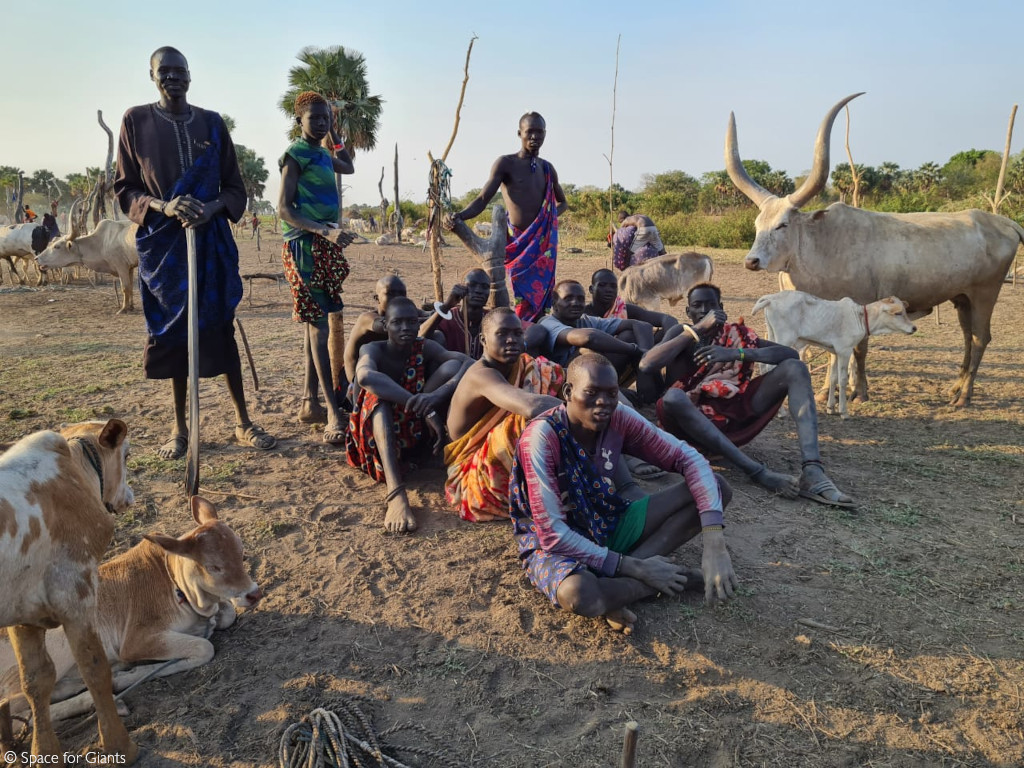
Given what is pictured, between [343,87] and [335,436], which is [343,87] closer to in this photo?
[343,87]

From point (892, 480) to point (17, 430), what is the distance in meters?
6.18

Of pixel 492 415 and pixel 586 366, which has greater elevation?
pixel 586 366

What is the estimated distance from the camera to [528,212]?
18.2ft

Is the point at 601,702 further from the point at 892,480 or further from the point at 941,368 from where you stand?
the point at 941,368

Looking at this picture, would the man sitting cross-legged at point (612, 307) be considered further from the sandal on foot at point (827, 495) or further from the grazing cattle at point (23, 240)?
the grazing cattle at point (23, 240)

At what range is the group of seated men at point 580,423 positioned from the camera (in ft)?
9.15

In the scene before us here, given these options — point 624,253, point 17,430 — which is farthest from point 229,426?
point 624,253

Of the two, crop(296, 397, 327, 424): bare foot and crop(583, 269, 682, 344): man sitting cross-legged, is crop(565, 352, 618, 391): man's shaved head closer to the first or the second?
crop(583, 269, 682, 344): man sitting cross-legged

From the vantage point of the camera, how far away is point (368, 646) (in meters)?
2.70

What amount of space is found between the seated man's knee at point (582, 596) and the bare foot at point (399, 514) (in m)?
1.19

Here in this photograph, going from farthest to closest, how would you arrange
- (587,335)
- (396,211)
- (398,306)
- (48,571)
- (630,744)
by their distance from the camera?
(396,211) < (587,335) < (398,306) < (48,571) < (630,744)

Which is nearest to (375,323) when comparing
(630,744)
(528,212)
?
(528,212)

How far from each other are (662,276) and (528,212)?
330 cm

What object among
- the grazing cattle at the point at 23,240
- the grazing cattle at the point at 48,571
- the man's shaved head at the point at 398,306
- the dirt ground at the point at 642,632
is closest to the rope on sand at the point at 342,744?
the dirt ground at the point at 642,632
